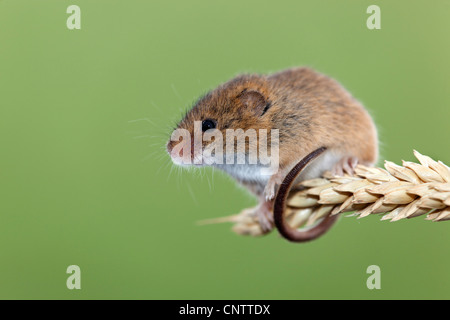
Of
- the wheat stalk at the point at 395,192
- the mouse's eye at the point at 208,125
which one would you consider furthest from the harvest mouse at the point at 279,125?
the wheat stalk at the point at 395,192

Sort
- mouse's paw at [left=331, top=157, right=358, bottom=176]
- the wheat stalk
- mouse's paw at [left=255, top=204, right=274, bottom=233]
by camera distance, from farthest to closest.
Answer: mouse's paw at [left=255, top=204, right=274, bottom=233] < mouse's paw at [left=331, top=157, right=358, bottom=176] < the wheat stalk

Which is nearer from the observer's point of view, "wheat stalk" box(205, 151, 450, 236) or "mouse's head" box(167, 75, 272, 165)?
"wheat stalk" box(205, 151, 450, 236)

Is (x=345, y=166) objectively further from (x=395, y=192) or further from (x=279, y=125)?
(x=395, y=192)

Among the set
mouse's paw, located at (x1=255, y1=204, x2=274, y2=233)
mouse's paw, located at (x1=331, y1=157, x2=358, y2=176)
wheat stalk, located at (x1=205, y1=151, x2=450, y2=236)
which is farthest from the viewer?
mouse's paw, located at (x1=255, y1=204, x2=274, y2=233)

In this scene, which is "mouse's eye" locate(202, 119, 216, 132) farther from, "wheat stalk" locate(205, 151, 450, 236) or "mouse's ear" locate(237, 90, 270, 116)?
"wheat stalk" locate(205, 151, 450, 236)

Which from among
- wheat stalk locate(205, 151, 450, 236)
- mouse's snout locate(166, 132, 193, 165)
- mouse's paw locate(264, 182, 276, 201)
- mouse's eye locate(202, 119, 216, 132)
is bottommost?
wheat stalk locate(205, 151, 450, 236)

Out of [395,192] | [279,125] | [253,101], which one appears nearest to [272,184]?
[279,125]

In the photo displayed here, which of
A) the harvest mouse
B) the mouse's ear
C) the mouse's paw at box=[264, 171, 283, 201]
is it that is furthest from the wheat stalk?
the mouse's ear

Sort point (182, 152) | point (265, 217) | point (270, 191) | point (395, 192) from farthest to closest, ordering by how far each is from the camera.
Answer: point (265, 217), point (182, 152), point (270, 191), point (395, 192)

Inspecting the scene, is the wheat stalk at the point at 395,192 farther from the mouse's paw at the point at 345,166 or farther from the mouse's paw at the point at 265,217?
the mouse's paw at the point at 265,217
